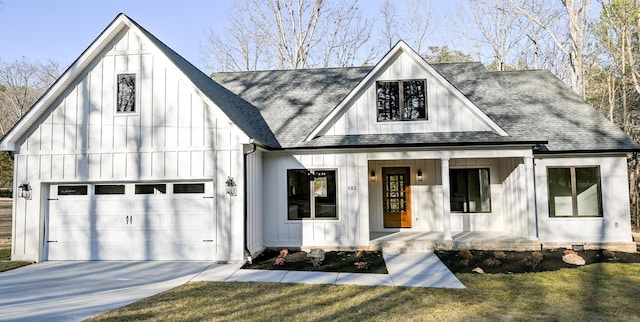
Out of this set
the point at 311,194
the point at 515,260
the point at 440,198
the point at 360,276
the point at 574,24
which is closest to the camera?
the point at 360,276

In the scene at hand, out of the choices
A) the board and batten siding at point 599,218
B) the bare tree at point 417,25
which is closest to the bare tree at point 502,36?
the bare tree at point 417,25

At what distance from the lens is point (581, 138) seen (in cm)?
1096

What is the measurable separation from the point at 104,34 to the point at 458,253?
10.4 metres

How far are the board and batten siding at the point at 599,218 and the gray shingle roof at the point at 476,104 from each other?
0.52m

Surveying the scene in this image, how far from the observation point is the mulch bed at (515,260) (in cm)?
842

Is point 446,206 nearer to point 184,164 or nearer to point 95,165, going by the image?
point 184,164

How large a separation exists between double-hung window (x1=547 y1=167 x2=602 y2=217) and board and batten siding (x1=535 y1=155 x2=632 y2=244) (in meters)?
0.15

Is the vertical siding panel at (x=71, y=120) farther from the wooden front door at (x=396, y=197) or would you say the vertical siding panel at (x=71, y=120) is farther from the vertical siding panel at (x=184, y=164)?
the wooden front door at (x=396, y=197)

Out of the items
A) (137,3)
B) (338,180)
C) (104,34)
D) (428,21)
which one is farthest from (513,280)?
(428,21)

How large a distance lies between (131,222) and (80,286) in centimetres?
253

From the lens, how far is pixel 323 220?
35.1 ft

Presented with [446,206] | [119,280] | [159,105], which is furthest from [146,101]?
[446,206]

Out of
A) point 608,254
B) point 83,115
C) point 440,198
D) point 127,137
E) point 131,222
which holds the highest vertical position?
point 83,115

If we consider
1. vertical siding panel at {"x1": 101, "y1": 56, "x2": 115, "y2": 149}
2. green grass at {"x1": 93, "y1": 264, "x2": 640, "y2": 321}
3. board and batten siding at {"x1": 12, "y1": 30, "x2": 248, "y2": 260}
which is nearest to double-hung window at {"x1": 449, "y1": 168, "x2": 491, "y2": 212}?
green grass at {"x1": 93, "y1": 264, "x2": 640, "y2": 321}
